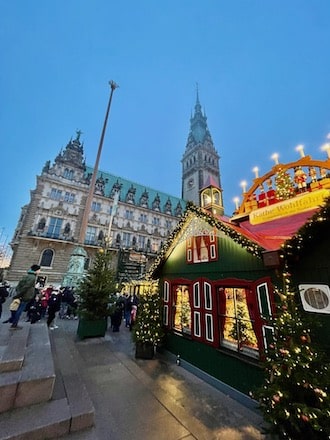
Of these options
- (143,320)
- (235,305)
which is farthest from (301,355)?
(143,320)

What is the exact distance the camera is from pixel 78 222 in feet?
102

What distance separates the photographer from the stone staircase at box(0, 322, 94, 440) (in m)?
2.69

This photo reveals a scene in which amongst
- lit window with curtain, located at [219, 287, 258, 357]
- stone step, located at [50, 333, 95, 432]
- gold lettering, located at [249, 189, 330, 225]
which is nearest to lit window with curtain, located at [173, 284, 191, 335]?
lit window with curtain, located at [219, 287, 258, 357]

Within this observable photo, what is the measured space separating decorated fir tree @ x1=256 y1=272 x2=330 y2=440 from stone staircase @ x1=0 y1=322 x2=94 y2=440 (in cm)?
292

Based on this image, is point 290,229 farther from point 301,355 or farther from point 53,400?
point 53,400

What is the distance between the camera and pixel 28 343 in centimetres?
484

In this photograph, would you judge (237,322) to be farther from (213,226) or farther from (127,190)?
(127,190)

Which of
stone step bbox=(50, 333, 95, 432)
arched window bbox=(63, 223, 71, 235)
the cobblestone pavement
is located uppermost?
arched window bbox=(63, 223, 71, 235)

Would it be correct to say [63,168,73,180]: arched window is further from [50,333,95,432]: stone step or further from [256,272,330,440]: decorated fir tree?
[256,272,330,440]: decorated fir tree

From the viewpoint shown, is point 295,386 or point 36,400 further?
point 36,400

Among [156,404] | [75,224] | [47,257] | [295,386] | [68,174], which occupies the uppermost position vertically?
[68,174]

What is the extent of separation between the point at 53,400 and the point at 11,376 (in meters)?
0.86

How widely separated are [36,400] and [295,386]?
4.26 m

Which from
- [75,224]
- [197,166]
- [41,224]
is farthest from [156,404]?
[197,166]
